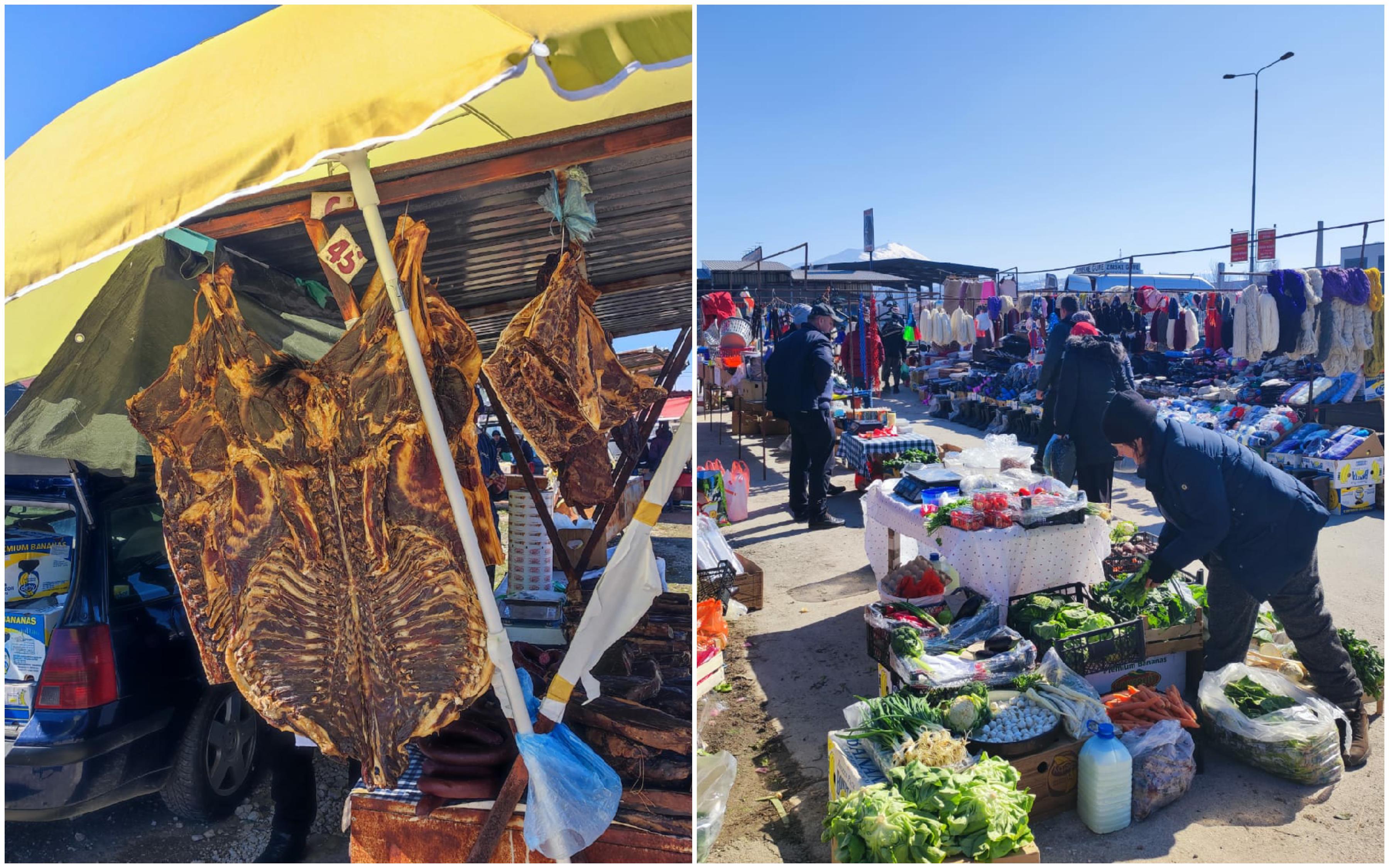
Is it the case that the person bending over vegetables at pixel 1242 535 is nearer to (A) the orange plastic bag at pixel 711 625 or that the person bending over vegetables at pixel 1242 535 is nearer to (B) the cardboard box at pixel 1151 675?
(B) the cardboard box at pixel 1151 675

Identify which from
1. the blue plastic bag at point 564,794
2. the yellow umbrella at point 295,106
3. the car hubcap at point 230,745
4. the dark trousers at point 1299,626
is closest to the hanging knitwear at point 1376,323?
the dark trousers at point 1299,626

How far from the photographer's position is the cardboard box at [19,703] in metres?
3.52

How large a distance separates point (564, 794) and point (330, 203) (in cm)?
205

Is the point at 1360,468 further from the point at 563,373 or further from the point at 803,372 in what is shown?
the point at 563,373

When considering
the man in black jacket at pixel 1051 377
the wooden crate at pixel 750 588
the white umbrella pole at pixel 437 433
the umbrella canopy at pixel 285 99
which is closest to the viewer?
the umbrella canopy at pixel 285 99

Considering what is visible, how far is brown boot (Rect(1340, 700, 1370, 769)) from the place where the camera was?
4.02 m

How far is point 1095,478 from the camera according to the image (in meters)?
7.17

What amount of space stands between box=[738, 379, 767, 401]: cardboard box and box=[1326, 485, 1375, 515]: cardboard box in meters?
8.38

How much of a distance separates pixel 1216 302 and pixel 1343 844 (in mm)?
14220

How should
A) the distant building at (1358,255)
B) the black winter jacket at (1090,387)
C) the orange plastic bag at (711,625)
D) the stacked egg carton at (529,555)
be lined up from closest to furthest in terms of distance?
the orange plastic bag at (711,625), the stacked egg carton at (529,555), the black winter jacket at (1090,387), the distant building at (1358,255)

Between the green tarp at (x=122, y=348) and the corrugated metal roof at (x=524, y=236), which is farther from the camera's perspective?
the green tarp at (x=122, y=348)

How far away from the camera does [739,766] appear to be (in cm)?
427

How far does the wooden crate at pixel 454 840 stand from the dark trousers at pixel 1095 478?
5761 millimetres

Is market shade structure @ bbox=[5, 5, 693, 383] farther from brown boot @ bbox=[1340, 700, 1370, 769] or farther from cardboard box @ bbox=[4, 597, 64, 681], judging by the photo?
brown boot @ bbox=[1340, 700, 1370, 769]
